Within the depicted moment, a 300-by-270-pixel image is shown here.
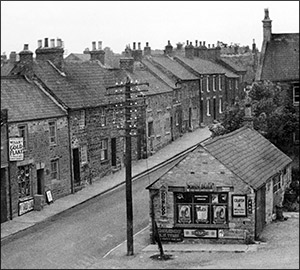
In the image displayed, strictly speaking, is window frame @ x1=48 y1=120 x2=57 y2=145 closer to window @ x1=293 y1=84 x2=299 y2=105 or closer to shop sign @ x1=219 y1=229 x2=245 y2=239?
shop sign @ x1=219 y1=229 x2=245 y2=239

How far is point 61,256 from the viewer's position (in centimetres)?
2506

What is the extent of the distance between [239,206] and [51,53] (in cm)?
1919

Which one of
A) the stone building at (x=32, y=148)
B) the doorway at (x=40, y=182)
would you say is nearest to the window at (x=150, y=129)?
the stone building at (x=32, y=148)

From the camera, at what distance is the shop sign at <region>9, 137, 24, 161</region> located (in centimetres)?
3144

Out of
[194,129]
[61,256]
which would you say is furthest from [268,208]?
[194,129]

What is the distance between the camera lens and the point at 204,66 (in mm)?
71188

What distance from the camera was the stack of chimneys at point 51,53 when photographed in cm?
4112

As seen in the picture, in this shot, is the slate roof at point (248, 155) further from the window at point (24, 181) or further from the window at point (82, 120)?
the window at point (82, 120)

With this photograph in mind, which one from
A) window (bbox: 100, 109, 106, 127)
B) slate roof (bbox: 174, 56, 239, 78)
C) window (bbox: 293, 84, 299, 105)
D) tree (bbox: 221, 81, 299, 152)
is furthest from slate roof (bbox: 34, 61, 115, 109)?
slate roof (bbox: 174, 56, 239, 78)

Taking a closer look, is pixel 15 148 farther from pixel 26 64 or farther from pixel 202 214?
pixel 202 214

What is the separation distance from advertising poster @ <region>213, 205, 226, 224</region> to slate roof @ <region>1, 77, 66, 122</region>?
37.0ft

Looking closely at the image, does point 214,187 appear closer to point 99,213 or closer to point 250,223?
point 250,223

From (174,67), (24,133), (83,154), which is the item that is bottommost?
(83,154)

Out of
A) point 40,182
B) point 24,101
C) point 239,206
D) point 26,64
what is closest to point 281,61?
A: point 26,64
